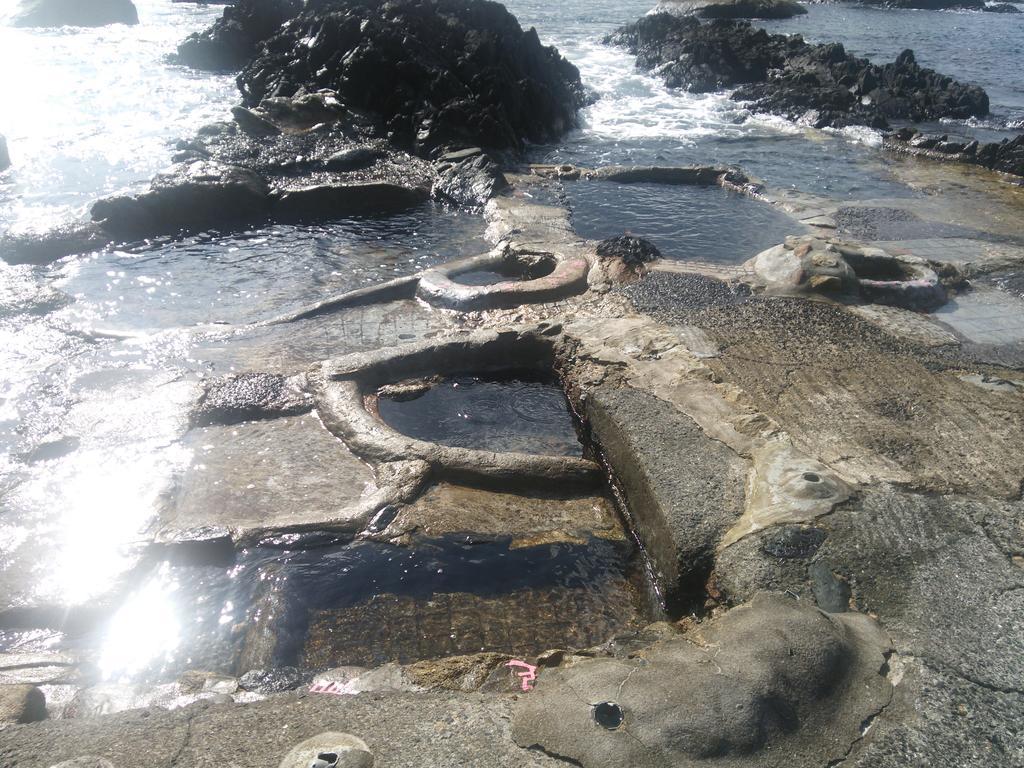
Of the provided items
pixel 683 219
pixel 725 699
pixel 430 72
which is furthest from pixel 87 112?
pixel 725 699

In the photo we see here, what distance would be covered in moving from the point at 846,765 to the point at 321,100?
14.0 metres

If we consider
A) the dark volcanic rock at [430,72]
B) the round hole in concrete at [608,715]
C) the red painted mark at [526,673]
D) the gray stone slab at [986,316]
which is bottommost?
the red painted mark at [526,673]

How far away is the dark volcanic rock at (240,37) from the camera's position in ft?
73.6

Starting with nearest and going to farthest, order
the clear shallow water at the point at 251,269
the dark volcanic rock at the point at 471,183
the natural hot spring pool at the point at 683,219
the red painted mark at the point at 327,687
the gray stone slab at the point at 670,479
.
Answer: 1. the red painted mark at the point at 327,687
2. the gray stone slab at the point at 670,479
3. the clear shallow water at the point at 251,269
4. the natural hot spring pool at the point at 683,219
5. the dark volcanic rock at the point at 471,183

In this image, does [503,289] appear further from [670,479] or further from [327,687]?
[327,687]

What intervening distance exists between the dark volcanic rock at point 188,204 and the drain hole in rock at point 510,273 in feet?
12.2

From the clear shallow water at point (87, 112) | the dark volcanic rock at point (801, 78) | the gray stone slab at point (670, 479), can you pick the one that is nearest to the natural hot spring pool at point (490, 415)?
the gray stone slab at point (670, 479)

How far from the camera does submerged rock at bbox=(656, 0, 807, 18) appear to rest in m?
31.7

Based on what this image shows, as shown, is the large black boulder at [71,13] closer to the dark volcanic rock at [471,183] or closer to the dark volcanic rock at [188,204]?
the dark volcanic rock at [188,204]

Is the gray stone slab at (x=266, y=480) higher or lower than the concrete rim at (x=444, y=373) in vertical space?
lower

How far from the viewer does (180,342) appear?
6.86 m

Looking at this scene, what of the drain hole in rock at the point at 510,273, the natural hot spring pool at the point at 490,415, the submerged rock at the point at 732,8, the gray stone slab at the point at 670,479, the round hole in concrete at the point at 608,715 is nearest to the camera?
the round hole in concrete at the point at 608,715

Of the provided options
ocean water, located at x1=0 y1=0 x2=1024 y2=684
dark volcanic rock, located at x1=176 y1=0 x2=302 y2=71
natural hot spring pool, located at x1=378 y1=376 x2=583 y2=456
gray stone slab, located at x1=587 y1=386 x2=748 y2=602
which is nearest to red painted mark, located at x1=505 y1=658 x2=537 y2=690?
gray stone slab, located at x1=587 y1=386 x2=748 y2=602

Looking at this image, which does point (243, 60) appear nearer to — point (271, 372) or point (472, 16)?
point (472, 16)
